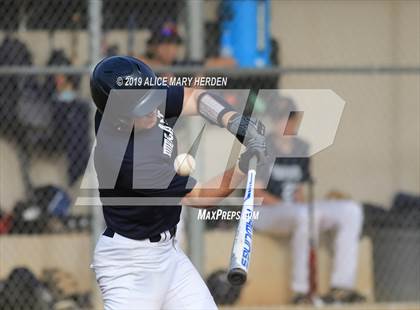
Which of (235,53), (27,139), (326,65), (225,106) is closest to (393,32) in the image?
(326,65)

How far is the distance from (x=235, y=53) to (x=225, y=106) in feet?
12.5

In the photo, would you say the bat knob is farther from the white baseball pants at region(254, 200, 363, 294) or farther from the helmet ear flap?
the white baseball pants at region(254, 200, 363, 294)

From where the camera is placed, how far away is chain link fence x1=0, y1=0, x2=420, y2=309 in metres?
7.69

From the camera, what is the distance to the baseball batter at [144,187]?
4531 mm

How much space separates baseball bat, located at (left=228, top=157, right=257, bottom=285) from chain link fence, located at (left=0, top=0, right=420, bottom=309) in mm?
3005

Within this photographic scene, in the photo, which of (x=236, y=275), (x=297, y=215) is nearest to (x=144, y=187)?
(x=236, y=275)

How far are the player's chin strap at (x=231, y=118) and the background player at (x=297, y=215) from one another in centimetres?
319

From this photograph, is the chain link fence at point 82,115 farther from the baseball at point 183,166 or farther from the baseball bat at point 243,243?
the baseball bat at point 243,243

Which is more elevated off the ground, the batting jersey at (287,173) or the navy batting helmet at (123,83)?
the navy batting helmet at (123,83)

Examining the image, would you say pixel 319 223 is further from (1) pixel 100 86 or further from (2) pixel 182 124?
(1) pixel 100 86

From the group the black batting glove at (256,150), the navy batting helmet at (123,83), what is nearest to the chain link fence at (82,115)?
the navy batting helmet at (123,83)

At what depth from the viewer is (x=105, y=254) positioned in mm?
4633

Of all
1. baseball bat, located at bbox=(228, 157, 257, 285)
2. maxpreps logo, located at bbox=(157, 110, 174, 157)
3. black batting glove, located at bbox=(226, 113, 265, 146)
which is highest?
black batting glove, located at bbox=(226, 113, 265, 146)

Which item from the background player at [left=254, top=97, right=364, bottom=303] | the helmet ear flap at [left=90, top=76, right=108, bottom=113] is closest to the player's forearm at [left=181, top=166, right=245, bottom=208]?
the helmet ear flap at [left=90, top=76, right=108, bottom=113]
